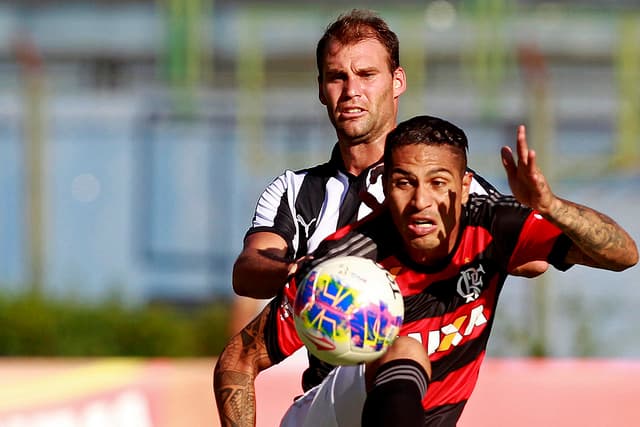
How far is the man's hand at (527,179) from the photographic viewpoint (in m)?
3.98

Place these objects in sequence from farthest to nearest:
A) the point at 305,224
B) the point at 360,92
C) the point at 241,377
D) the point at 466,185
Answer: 1. the point at 305,224
2. the point at 360,92
3. the point at 241,377
4. the point at 466,185

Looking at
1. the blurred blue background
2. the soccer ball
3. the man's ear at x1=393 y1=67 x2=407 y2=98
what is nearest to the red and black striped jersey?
the soccer ball

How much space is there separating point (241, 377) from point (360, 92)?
1.20m

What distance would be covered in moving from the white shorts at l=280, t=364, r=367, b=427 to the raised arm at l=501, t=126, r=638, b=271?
0.92 m

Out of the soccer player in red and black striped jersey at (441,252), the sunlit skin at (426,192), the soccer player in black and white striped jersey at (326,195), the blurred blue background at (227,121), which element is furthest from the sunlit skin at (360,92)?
the blurred blue background at (227,121)

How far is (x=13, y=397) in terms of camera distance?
7086 millimetres

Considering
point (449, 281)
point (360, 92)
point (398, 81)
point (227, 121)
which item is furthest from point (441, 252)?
point (227, 121)

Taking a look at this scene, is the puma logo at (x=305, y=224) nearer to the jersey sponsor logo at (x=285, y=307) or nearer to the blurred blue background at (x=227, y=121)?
the jersey sponsor logo at (x=285, y=307)

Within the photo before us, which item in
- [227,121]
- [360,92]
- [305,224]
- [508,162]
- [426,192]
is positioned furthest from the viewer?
[227,121]

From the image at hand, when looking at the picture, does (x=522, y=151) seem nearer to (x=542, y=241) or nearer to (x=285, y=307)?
(x=542, y=241)

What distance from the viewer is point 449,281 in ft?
14.8

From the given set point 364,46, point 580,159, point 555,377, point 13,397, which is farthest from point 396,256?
point 580,159

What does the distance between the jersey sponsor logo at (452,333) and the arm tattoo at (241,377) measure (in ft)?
1.90

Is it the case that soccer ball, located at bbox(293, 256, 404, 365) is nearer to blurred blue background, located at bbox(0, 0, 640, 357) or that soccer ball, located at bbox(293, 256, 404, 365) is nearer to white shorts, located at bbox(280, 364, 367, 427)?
white shorts, located at bbox(280, 364, 367, 427)
